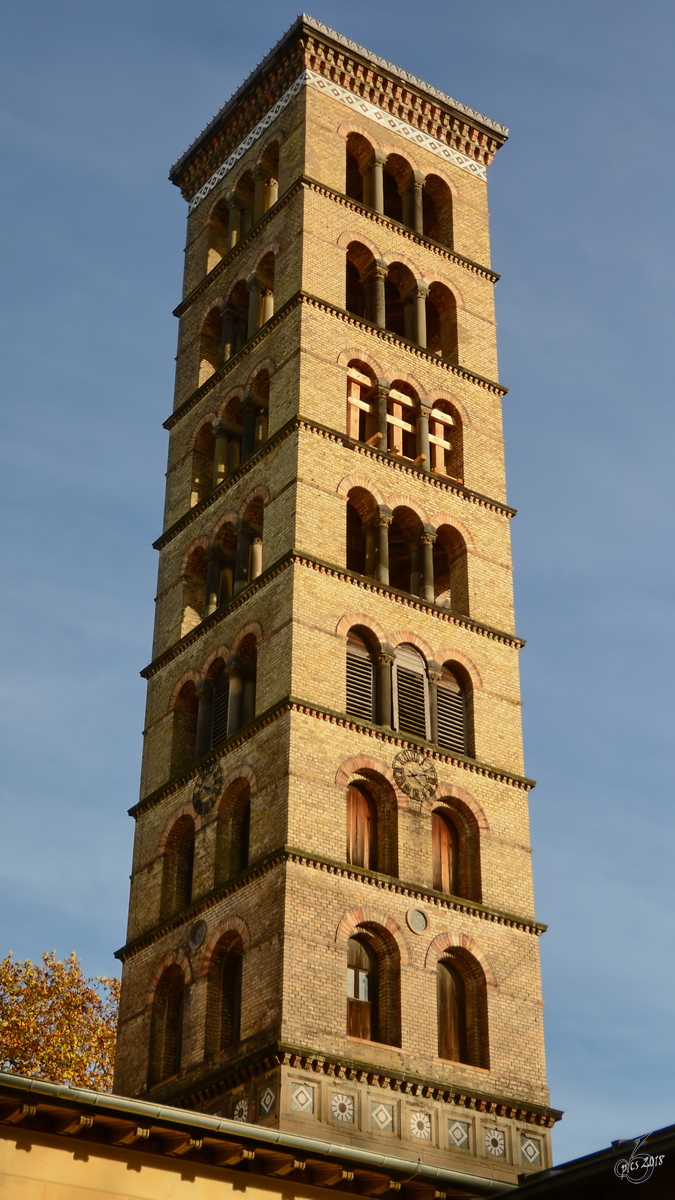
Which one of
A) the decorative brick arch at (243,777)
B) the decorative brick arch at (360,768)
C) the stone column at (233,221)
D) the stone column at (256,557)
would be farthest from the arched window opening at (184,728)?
the stone column at (233,221)

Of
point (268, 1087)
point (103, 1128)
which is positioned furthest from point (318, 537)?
point (103, 1128)

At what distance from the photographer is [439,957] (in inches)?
1216

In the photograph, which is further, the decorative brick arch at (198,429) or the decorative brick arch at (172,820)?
the decorative brick arch at (198,429)

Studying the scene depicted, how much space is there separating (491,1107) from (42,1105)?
448 inches

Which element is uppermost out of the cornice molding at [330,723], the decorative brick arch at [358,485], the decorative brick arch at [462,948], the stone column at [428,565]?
the decorative brick arch at [358,485]

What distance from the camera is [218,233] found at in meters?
→ 44.9

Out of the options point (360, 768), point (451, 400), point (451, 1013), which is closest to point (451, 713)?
point (360, 768)

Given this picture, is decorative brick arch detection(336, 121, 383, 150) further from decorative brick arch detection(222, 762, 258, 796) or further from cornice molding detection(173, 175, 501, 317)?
decorative brick arch detection(222, 762, 258, 796)

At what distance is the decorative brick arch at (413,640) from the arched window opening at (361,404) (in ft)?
16.0

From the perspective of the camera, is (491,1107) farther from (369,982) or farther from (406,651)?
(406,651)

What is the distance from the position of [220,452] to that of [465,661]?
8.12 m

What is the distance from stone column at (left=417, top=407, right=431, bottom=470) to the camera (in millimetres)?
37500

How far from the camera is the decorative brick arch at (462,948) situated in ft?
101

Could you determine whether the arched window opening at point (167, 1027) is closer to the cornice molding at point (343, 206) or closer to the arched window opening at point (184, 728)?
the arched window opening at point (184, 728)
